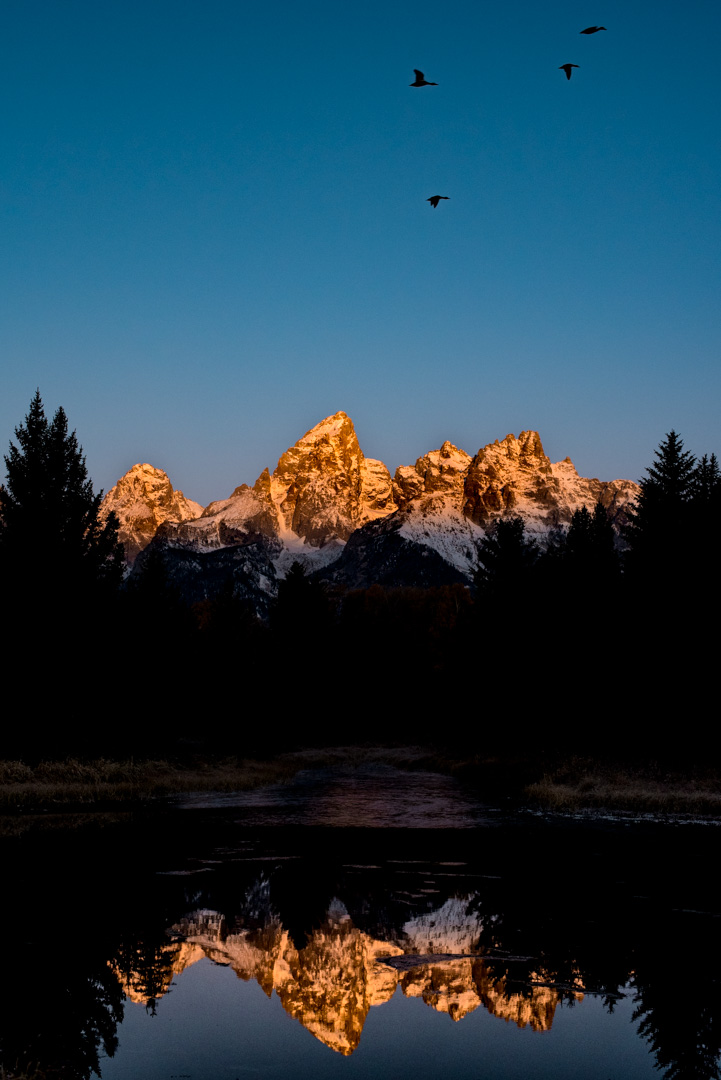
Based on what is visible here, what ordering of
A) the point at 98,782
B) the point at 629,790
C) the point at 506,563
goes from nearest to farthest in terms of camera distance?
the point at 98,782, the point at 629,790, the point at 506,563

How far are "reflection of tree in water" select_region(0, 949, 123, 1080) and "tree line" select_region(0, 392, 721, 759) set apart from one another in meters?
27.0

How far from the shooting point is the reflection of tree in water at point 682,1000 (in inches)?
371

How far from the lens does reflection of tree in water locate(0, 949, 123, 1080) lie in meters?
8.80

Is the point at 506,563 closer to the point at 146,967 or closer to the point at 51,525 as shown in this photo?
the point at 51,525

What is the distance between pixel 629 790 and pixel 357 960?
25524 mm

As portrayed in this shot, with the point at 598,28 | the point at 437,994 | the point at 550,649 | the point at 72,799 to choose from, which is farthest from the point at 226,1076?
the point at 550,649

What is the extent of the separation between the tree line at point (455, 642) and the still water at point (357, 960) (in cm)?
1597

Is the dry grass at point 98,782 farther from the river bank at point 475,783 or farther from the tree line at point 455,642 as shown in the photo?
the tree line at point 455,642

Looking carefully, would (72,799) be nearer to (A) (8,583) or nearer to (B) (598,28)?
(A) (8,583)

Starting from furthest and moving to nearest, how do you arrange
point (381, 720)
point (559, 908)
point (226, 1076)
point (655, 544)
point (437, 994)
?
point (381, 720) < point (655, 544) < point (559, 908) < point (437, 994) < point (226, 1076)

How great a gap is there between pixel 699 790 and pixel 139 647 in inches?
1178

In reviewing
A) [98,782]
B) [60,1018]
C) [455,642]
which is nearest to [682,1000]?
[60,1018]

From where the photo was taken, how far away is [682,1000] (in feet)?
36.5

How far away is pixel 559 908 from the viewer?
16.6 metres
